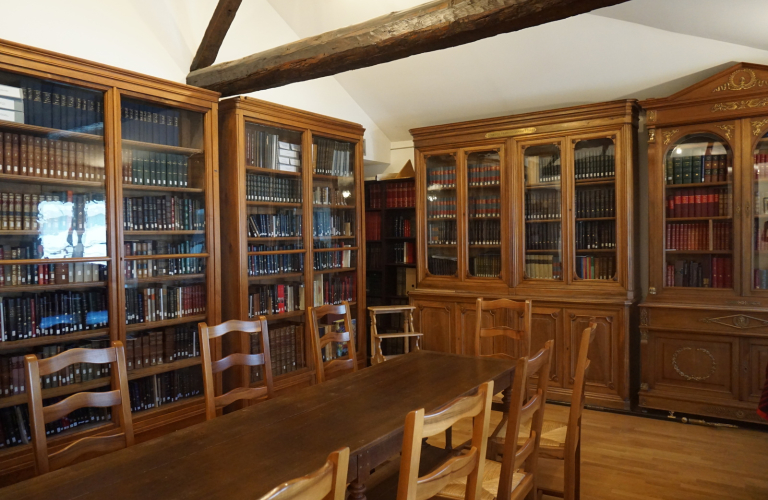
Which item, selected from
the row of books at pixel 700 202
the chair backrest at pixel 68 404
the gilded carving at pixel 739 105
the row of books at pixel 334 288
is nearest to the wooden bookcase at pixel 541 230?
the row of books at pixel 700 202

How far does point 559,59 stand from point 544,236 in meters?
1.48

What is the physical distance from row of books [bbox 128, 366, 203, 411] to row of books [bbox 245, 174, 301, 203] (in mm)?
1314

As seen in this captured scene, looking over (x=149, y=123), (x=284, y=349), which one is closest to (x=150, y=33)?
(x=149, y=123)

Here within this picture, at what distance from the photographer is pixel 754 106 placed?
12.7ft

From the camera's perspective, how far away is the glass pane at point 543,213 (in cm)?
467

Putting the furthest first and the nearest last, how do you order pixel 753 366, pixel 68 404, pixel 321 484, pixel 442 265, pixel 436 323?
pixel 442 265 < pixel 436 323 < pixel 753 366 < pixel 68 404 < pixel 321 484

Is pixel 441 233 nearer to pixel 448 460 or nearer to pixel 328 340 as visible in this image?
pixel 328 340

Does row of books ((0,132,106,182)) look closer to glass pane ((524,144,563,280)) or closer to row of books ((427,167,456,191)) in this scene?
row of books ((427,167,456,191))

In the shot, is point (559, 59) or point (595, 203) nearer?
point (559, 59)

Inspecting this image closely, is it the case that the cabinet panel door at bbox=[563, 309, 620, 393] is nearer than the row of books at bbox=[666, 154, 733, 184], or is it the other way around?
the row of books at bbox=[666, 154, 733, 184]

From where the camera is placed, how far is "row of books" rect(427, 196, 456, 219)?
17.1 feet

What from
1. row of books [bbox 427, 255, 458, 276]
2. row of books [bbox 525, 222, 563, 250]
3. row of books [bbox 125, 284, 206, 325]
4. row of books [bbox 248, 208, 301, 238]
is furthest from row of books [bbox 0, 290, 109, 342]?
row of books [bbox 525, 222, 563, 250]

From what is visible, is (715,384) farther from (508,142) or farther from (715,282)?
(508,142)

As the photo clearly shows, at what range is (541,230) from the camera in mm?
4750
